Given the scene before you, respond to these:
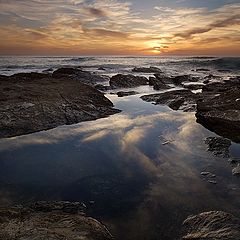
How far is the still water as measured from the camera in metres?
4.48

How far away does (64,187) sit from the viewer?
206 inches

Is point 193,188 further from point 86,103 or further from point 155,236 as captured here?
point 86,103

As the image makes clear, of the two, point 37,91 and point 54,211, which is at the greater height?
point 37,91

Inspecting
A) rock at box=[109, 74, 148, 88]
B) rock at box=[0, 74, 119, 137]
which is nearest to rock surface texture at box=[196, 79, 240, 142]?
rock at box=[0, 74, 119, 137]

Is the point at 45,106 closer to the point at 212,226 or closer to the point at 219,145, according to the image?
the point at 219,145

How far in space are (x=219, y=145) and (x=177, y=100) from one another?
6.05 metres

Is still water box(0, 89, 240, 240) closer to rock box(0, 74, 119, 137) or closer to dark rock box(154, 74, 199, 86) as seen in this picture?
rock box(0, 74, 119, 137)

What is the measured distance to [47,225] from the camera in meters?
3.75

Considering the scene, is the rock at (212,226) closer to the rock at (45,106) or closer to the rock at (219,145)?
the rock at (219,145)

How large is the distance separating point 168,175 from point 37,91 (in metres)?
6.80

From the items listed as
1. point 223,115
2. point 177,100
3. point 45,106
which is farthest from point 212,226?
point 177,100

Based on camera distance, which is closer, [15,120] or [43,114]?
[15,120]

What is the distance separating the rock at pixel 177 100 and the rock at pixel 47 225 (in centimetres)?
849

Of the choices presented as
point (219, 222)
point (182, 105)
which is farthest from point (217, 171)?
point (182, 105)
